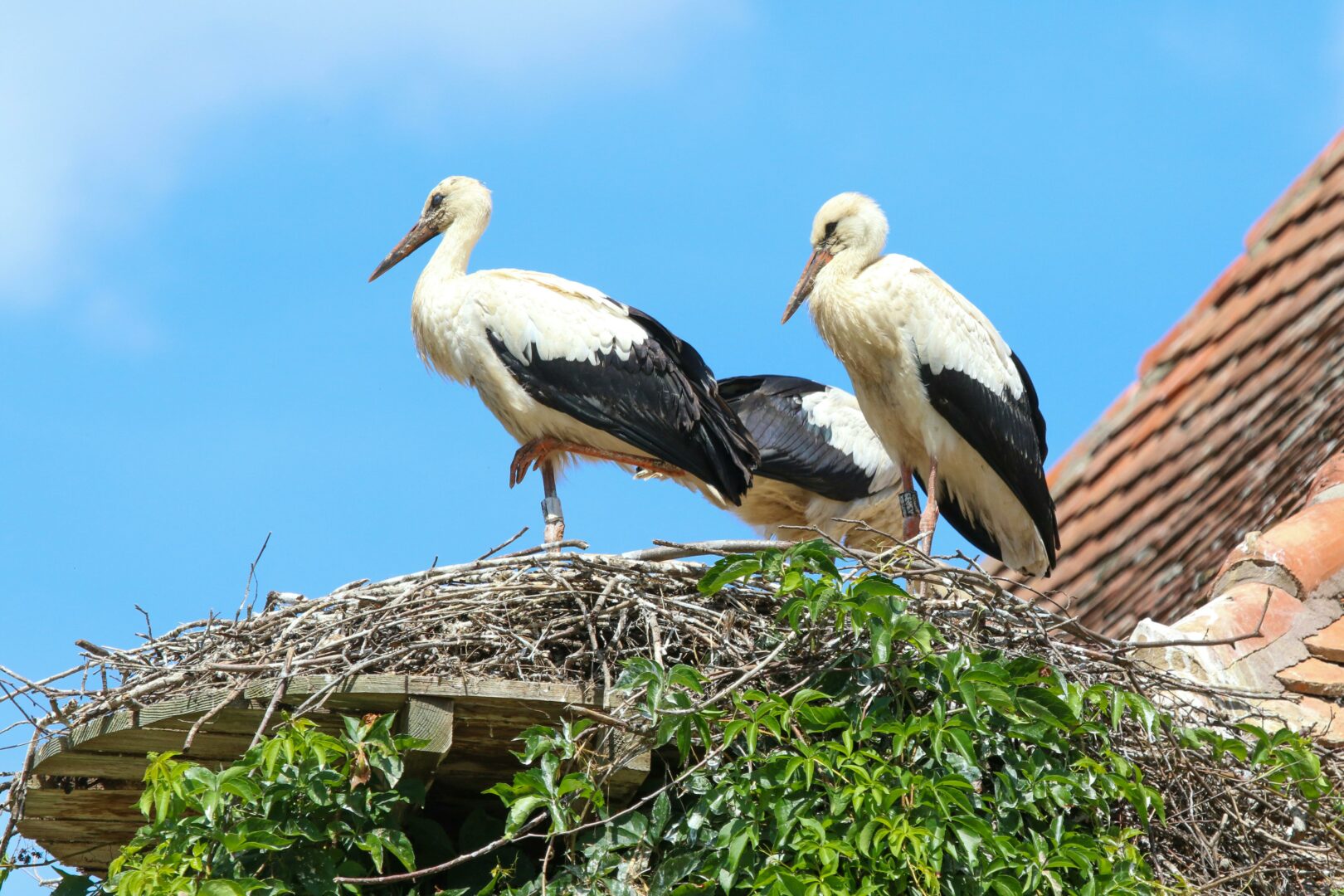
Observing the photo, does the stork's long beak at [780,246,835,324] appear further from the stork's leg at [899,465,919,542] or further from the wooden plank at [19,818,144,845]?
the wooden plank at [19,818,144,845]

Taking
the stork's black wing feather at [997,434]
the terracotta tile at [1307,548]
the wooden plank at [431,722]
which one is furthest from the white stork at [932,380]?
the wooden plank at [431,722]

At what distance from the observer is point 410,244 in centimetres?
789

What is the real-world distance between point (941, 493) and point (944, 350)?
2.57 feet

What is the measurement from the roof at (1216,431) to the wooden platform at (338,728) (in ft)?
7.52

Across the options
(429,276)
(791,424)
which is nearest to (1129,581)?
(791,424)

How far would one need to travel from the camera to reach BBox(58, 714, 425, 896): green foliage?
3891mm

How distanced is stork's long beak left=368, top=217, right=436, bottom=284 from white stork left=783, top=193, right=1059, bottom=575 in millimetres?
1749

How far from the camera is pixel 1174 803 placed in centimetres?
453

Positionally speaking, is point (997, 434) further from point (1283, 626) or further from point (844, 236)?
point (1283, 626)

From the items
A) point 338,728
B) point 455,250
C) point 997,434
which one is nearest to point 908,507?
point 997,434

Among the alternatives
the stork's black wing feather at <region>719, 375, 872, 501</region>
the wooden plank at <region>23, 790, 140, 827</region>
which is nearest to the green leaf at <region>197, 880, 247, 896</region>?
the wooden plank at <region>23, 790, 140, 827</region>

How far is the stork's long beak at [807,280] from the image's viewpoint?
7.11 metres

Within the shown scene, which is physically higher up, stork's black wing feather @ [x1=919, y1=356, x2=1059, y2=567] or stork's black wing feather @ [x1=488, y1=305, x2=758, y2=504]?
stork's black wing feather @ [x1=488, y1=305, x2=758, y2=504]

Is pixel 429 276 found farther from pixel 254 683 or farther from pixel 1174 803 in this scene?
pixel 1174 803
